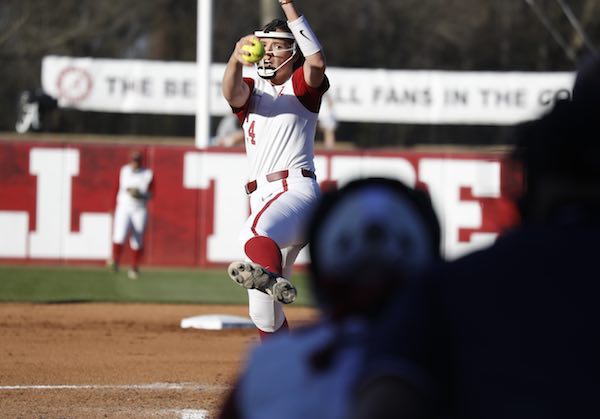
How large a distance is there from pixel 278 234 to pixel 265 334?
58 cm

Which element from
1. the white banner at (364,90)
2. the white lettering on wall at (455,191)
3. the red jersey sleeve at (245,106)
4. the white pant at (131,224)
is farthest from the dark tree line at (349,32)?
the red jersey sleeve at (245,106)

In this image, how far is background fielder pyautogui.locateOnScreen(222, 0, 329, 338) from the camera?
7121mm

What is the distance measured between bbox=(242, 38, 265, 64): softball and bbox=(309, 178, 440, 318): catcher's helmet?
194 inches

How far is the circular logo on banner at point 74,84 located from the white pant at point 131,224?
18.9 ft

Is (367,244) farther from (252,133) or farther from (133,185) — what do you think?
(133,185)

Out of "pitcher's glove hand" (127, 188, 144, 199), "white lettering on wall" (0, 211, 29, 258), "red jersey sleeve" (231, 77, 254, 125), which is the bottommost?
"white lettering on wall" (0, 211, 29, 258)

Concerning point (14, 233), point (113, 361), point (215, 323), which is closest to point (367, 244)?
point (113, 361)

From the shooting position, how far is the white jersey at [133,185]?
17.9m

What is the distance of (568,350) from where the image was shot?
1856 mm

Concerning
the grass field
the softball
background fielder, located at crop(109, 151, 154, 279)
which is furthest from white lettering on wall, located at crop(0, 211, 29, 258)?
the softball

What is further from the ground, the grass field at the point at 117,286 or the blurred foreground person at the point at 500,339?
the blurred foreground person at the point at 500,339

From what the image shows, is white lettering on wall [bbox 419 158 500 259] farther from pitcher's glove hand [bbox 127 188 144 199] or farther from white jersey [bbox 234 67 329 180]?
white jersey [bbox 234 67 329 180]

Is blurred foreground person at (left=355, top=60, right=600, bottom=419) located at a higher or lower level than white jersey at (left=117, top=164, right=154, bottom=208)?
higher

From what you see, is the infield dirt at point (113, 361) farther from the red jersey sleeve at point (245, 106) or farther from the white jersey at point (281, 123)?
the red jersey sleeve at point (245, 106)
